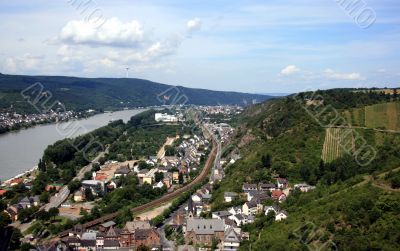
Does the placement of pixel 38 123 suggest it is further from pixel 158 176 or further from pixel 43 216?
pixel 43 216

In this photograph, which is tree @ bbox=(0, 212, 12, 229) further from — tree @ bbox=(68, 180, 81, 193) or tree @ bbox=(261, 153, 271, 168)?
tree @ bbox=(261, 153, 271, 168)

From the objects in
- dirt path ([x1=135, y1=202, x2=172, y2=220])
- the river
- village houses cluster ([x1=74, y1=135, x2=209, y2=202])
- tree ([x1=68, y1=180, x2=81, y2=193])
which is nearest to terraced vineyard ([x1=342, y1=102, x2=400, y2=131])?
village houses cluster ([x1=74, y1=135, x2=209, y2=202])

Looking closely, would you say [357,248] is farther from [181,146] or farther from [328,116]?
[181,146]

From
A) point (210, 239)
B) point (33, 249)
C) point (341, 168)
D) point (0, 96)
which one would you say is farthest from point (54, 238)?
point (0, 96)

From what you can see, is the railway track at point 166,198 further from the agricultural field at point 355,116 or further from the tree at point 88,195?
the agricultural field at point 355,116

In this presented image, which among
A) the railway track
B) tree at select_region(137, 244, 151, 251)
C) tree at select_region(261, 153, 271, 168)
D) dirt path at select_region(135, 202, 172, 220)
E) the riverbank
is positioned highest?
tree at select_region(261, 153, 271, 168)

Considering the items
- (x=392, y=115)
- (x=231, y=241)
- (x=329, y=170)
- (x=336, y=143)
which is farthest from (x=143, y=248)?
(x=392, y=115)
